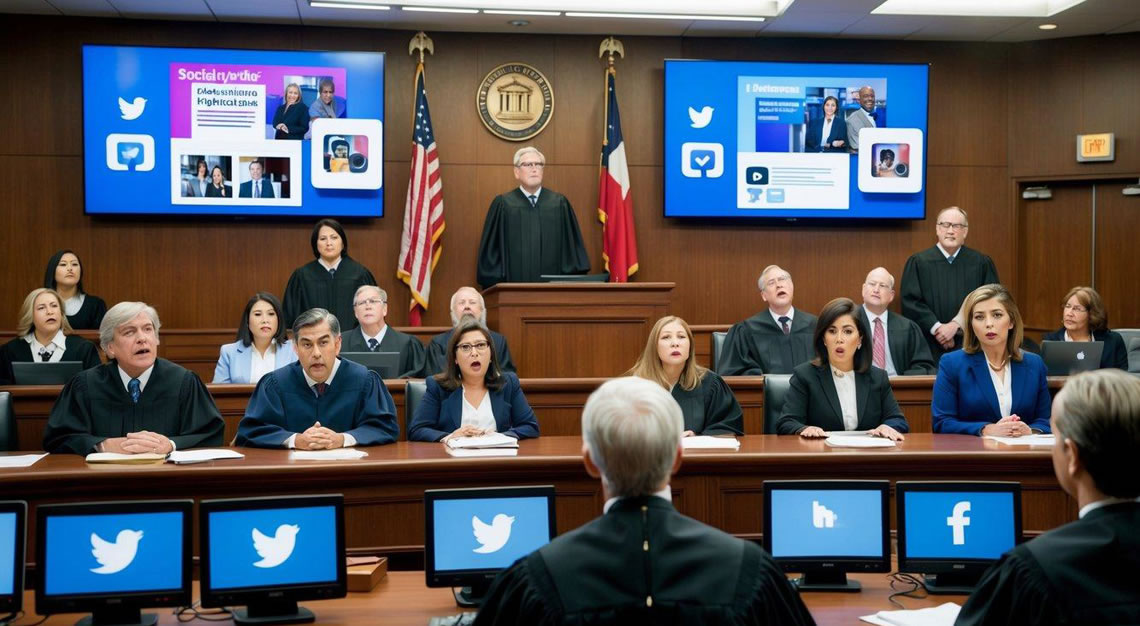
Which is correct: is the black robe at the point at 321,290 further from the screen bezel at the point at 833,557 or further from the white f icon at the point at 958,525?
the white f icon at the point at 958,525

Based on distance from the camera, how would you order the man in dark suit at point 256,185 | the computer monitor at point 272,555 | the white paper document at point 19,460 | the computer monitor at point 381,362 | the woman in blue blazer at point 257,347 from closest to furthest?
the computer monitor at point 272,555 → the white paper document at point 19,460 → the computer monitor at point 381,362 → the woman in blue blazer at point 257,347 → the man in dark suit at point 256,185

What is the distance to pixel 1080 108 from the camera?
895 centimetres

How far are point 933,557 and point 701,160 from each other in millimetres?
6120

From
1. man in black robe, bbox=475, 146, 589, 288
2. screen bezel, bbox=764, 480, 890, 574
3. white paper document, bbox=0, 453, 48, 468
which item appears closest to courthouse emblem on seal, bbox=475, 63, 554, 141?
man in black robe, bbox=475, 146, 589, 288

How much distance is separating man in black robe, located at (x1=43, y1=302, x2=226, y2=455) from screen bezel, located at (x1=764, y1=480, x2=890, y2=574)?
8.22ft

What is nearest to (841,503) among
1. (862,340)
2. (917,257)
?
(862,340)

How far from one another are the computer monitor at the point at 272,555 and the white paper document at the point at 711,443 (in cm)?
165

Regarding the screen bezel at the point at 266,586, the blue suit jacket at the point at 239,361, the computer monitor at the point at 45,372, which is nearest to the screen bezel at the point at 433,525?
the screen bezel at the point at 266,586

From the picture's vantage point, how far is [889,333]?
24.2ft

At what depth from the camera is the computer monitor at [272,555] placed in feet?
8.89

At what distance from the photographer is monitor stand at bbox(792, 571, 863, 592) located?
9.70 ft

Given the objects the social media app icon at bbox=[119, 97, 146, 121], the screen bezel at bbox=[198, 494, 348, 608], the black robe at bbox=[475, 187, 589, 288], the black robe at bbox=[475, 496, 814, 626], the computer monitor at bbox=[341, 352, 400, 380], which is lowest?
the screen bezel at bbox=[198, 494, 348, 608]

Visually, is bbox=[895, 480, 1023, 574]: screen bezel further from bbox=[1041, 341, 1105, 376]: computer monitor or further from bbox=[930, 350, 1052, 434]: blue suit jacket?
bbox=[1041, 341, 1105, 376]: computer monitor

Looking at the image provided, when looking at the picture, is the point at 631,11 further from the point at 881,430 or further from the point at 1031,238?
the point at 881,430
